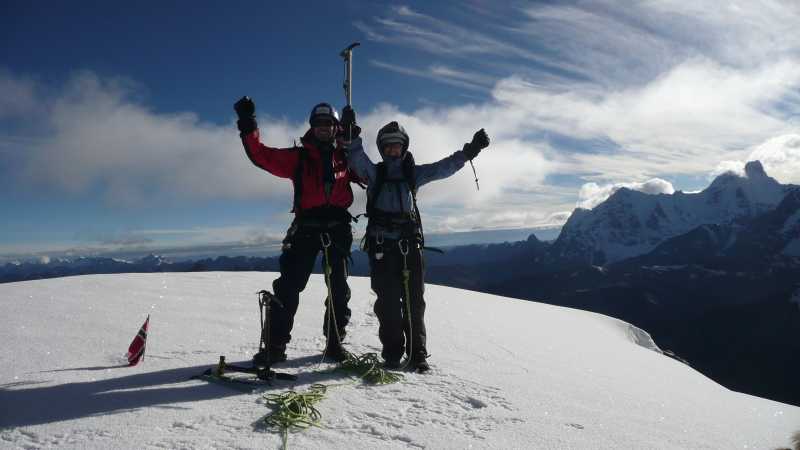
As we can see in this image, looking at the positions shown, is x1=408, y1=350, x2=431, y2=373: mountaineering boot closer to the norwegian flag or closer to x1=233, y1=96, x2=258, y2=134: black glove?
the norwegian flag

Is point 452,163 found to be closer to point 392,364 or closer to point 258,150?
point 258,150

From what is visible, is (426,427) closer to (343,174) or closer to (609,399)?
(609,399)

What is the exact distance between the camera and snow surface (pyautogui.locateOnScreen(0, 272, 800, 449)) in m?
3.37

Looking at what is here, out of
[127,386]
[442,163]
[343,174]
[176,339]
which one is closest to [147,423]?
[127,386]

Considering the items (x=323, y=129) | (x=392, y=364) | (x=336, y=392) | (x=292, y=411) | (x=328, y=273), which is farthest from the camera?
(x=323, y=129)

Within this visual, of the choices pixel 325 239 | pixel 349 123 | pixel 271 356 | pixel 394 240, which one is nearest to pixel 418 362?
pixel 394 240

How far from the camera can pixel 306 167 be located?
543 cm

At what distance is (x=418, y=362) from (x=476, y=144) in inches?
106

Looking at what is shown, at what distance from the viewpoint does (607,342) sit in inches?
368

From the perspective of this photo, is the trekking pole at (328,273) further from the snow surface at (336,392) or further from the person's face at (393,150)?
the person's face at (393,150)

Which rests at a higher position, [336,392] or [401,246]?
[401,246]

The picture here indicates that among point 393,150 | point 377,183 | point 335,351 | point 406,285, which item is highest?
point 393,150

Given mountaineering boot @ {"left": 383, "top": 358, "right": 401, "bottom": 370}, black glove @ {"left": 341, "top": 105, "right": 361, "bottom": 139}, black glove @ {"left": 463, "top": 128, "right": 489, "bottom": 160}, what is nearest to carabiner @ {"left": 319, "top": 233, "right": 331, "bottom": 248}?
black glove @ {"left": 341, "top": 105, "right": 361, "bottom": 139}

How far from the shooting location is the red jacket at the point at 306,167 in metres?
5.25
